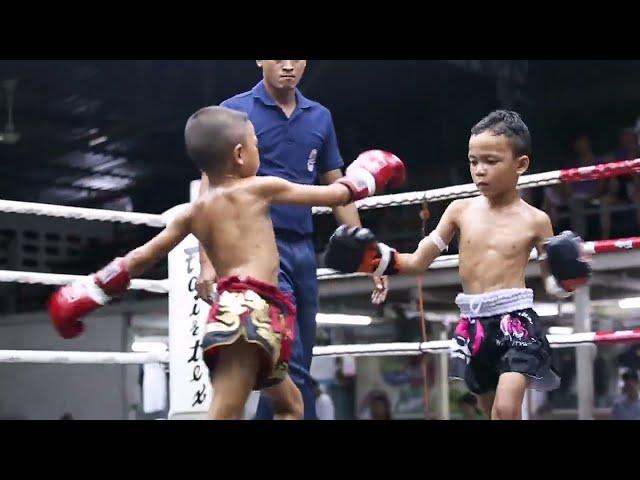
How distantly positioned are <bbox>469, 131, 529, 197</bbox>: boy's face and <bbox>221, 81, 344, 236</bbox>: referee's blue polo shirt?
0.36 metres

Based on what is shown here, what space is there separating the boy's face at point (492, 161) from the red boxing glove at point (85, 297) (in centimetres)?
77

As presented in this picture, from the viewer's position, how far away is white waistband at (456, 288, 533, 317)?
7.30ft

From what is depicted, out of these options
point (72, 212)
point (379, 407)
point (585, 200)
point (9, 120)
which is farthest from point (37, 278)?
point (9, 120)

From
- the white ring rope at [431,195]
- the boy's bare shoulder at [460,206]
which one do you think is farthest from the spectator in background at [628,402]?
the boy's bare shoulder at [460,206]

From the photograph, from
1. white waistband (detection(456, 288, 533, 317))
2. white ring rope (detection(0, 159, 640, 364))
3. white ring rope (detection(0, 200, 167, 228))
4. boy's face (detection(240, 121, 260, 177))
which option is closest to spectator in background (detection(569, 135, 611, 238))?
white ring rope (detection(0, 159, 640, 364))

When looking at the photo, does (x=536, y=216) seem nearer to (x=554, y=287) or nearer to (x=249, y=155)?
(x=554, y=287)

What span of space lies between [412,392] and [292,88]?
654cm

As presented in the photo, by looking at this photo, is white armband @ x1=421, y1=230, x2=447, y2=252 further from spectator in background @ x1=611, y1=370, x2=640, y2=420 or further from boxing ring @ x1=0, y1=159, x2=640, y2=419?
spectator in background @ x1=611, y1=370, x2=640, y2=420

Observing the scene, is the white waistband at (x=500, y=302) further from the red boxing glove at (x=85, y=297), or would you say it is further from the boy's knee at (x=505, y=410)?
the red boxing glove at (x=85, y=297)

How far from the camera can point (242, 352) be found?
193 centimetres

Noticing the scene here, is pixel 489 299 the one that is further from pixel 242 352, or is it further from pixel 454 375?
pixel 242 352

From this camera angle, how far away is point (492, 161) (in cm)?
228
